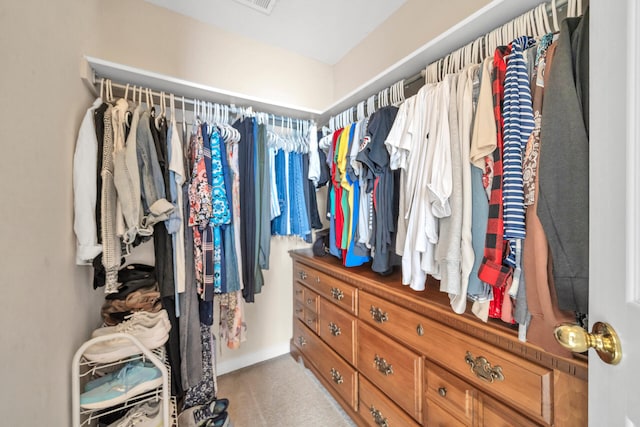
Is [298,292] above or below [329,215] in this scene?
below

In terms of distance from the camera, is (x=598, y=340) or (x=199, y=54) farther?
(x=199, y=54)

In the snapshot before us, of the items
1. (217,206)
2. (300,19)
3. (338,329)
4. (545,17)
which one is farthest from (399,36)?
Result: (338,329)

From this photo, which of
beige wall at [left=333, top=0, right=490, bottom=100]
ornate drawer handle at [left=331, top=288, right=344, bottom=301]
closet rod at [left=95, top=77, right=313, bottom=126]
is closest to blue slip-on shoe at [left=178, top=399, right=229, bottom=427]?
ornate drawer handle at [left=331, top=288, right=344, bottom=301]

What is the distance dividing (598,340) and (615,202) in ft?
0.77

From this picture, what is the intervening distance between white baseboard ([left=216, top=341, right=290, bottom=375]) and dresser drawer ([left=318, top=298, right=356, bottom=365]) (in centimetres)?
65

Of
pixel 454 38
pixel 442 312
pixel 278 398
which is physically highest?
pixel 454 38

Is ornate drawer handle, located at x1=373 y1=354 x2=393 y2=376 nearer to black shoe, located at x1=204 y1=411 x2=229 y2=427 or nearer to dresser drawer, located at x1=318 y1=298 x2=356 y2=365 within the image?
dresser drawer, located at x1=318 y1=298 x2=356 y2=365

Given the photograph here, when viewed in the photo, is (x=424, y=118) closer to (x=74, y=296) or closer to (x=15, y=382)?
(x=15, y=382)

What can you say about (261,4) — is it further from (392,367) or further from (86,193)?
(392,367)

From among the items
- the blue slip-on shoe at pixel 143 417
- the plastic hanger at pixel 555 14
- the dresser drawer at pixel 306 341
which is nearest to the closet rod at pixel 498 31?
the plastic hanger at pixel 555 14

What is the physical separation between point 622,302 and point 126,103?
6.01ft

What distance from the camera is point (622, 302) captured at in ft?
1.24

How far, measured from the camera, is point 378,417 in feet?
3.80

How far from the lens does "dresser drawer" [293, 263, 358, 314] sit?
1325 mm
